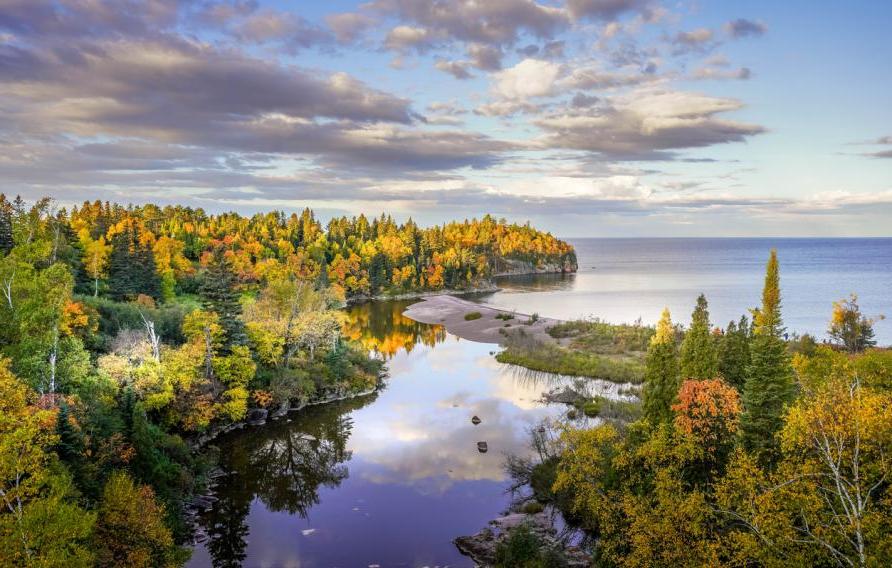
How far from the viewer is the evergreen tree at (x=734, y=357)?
3903 cm

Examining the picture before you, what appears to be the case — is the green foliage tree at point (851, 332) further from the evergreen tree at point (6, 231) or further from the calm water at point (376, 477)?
the evergreen tree at point (6, 231)

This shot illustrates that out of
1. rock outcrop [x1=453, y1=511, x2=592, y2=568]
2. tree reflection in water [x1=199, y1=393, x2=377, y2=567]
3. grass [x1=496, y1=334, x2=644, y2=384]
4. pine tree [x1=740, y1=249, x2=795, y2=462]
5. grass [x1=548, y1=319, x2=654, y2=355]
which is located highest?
pine tree [x1=740, y1=249, x2=795, y2=462]

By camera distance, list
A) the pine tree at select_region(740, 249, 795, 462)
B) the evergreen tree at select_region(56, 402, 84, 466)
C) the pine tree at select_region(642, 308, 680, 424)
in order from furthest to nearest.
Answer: the pine tree at select_region(642, 308, 680, 424)
the pine tree at select_region(740, 249, 795, 462)
the evergreen tree at select_region(56, 402, 84, 466)

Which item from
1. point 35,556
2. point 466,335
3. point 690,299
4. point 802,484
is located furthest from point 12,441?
point 690,299

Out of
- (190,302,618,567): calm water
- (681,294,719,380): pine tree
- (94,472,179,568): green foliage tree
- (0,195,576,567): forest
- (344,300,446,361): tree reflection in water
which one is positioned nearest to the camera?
(0,195,576,567): forest

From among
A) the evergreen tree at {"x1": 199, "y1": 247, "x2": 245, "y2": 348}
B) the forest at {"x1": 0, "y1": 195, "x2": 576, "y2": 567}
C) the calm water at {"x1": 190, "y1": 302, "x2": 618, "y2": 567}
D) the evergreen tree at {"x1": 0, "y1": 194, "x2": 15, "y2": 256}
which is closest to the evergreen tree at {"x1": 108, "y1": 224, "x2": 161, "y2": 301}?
the forest at {"x1": 0, "y1": 195, "x2": 576, "y2": 567}

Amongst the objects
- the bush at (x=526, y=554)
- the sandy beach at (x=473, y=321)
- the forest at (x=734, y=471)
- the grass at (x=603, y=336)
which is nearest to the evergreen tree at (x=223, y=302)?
the forest at (x=734, y=471)

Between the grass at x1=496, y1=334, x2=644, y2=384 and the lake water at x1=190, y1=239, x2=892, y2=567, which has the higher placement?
the grass at x1=496, y1=334, x2=644, y2=384

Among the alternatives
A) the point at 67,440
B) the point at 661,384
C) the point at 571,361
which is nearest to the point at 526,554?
the point at 661,384

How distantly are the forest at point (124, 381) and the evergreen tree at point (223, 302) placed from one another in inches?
4.6

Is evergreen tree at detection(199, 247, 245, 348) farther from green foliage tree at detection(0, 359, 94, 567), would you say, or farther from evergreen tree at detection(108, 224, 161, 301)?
Result: evergreen tree at detection(108, 224, 161, 301)

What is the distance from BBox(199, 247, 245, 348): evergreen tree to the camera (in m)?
47.8

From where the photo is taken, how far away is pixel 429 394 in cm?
5950

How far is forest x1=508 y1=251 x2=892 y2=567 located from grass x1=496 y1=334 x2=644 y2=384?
1006 inches
